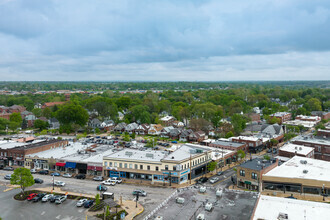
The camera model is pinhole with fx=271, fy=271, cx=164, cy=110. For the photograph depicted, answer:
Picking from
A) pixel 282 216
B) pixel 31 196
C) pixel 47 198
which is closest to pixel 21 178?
pixel 31 196

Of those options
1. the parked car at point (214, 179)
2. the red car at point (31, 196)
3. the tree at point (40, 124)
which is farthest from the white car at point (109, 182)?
the tree at point (40, 124)

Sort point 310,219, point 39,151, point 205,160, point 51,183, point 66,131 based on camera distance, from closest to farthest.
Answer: point 310,219 → point 51,183 → point 205,160 → point 39,151 → point 66,131

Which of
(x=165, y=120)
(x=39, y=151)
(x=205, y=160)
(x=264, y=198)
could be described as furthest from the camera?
(x=165, y=120)

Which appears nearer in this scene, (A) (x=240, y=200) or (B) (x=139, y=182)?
(A) (x=240, y=200)

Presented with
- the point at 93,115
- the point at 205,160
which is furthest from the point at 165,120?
the point at 205,160

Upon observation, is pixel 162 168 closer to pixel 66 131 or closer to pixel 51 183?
pixel 51 183

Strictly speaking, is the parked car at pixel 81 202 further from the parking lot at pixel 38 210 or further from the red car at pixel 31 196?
the red car at pixel 31 196
